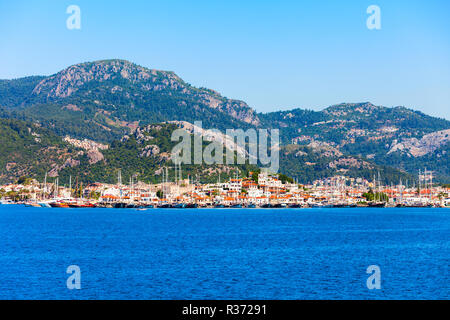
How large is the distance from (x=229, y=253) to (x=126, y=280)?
2001cm

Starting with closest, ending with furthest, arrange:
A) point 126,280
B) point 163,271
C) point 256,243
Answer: point 126,280
point 163,271
point 256,243

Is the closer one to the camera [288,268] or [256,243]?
[288,268]

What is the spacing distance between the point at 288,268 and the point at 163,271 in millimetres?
11378

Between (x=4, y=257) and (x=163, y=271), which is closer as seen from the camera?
(x=163, y=271)
